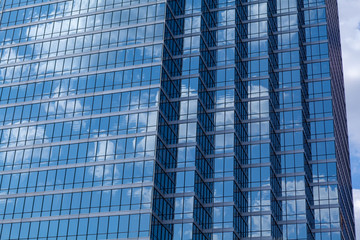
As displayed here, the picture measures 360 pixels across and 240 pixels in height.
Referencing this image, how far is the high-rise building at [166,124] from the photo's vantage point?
9100 centimetres

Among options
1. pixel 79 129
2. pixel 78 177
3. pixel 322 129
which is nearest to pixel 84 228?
pixel 78 177

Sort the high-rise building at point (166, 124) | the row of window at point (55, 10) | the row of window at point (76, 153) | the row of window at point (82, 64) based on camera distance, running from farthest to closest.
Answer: the row of window at point (55, 10) → the row of window at point (82, 64) → the row of window at point (76, 153) → the high-rise building at point (166, 124)

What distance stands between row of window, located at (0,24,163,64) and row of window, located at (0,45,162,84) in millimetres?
1521

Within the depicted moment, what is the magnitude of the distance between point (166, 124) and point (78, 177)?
16.3m

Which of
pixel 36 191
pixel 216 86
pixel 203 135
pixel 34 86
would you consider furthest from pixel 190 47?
pixel 36 191

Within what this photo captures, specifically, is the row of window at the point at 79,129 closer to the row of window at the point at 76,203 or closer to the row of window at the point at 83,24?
the row of window at the point at 76,203

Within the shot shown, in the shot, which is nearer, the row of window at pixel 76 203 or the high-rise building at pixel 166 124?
the row of window at pixel 76 203

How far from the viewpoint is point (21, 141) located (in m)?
99.5

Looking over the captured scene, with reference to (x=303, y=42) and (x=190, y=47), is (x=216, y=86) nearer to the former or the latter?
(x=190, y=47)

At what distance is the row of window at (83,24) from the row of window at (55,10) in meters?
1.51

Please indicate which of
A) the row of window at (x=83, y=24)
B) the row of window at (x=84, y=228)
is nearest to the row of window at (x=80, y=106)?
the row of window at (x=83, y=24)

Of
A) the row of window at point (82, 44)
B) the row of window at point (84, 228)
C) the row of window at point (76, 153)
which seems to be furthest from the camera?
the row of window at point (82, 44)

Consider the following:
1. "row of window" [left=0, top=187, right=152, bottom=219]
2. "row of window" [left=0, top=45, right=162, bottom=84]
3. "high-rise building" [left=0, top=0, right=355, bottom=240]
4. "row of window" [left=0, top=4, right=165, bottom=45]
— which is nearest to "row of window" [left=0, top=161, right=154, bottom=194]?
"high-rise building" [left=0, top=0, right=355, bottom=240]

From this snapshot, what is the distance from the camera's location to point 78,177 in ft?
302
